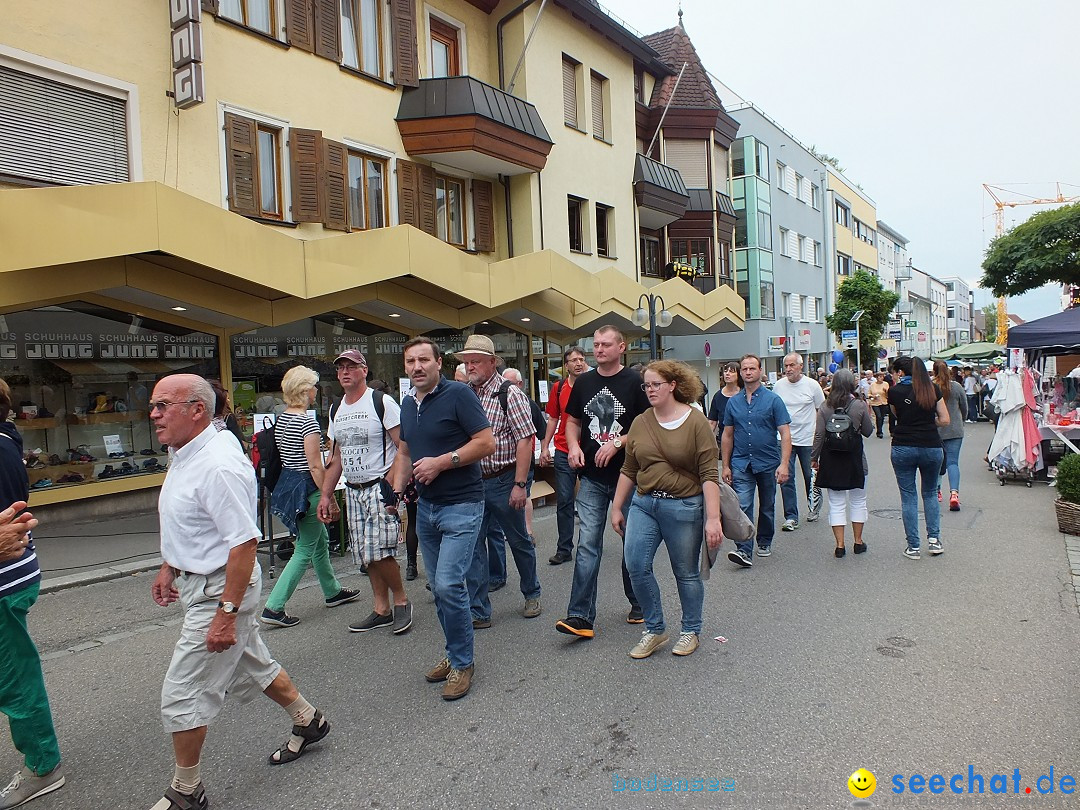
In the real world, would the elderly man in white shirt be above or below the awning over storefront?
below

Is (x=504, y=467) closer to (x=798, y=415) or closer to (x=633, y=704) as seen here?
(x=633, y=704)

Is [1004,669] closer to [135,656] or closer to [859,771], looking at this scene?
[859,771]

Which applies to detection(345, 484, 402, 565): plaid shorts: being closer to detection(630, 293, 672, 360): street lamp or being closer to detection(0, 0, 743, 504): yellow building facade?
detection(0, 0, 743, 504): yellow building facade

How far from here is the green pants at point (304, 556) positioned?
17.5 feet

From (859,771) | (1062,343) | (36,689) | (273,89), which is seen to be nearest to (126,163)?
(273,89)

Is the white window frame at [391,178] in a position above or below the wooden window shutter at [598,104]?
below

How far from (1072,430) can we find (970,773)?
1031 centimetres

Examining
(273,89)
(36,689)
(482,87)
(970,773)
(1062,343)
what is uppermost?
(482,87)

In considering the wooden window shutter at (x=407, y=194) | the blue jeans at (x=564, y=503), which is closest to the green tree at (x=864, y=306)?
the wooden window shutter at (x=407, y=194)

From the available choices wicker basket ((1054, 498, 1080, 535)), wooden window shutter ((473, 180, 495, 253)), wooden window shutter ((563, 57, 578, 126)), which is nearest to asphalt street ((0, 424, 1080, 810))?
wicker basket ((1054, 498, 1080, 535))

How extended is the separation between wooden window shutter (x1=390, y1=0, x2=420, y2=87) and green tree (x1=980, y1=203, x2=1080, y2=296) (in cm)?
2237

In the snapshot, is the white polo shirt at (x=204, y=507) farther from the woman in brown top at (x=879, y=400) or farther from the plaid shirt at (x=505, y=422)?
the woman in brown top at (x=879, y=400)

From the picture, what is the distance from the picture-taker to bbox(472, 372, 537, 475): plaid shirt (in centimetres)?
528

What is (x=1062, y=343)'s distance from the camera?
10.8 metres
